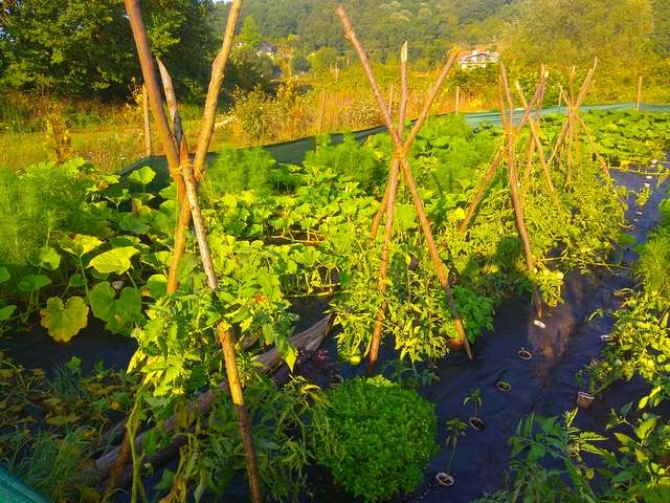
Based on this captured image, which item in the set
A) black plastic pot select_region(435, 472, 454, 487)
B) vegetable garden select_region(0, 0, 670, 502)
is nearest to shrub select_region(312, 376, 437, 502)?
vegetable garden select_region(0, 0, 670, 502)

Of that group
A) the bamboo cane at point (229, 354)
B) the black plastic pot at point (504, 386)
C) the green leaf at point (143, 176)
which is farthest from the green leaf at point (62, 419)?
the green leaf at point (143, 176)

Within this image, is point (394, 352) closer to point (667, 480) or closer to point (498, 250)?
point (498, 250)

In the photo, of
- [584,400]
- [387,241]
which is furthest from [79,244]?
[584,400]

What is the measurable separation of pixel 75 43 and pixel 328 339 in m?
15.7

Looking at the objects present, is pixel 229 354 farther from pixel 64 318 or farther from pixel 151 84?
pixel 64 318

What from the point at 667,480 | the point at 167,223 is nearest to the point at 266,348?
the point at 167,223

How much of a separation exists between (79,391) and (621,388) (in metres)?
3.37

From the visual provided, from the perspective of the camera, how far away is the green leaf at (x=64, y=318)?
139 inches

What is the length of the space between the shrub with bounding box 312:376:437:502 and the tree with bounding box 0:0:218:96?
544 inches

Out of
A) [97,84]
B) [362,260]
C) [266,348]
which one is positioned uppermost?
[97,84]

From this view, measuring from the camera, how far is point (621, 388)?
3.34 meters

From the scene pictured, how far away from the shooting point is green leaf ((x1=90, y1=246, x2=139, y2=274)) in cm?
373

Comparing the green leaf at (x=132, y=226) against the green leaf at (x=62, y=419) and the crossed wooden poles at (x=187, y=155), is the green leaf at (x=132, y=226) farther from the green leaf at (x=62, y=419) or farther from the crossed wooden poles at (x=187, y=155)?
the crossed wooden poles at (x=187, y=155)

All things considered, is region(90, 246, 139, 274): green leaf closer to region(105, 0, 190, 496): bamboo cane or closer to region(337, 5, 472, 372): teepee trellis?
region(337, 5, 472, 372): teepee trellis
